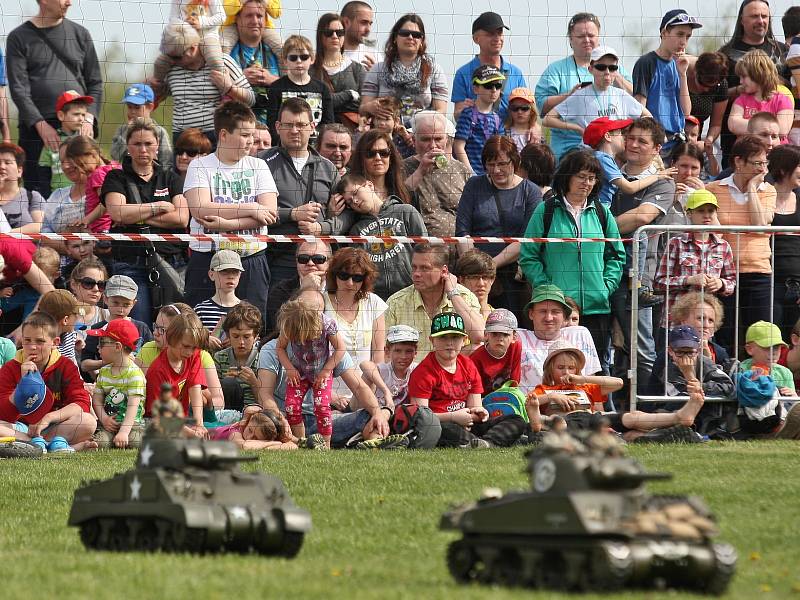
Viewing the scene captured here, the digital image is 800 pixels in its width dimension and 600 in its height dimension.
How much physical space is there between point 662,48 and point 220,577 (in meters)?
12.8

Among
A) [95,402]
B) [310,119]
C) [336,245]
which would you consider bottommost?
[95,402]

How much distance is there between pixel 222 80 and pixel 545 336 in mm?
5058

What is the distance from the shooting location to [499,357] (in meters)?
13.5

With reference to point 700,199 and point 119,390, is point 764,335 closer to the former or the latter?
point 700,199

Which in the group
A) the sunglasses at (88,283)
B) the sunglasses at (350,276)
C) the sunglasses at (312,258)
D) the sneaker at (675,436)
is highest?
the sunglasses at (312,258)

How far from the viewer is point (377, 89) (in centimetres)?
1666

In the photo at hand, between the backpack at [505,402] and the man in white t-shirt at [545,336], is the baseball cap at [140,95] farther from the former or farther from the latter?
the backpack at [505,402]

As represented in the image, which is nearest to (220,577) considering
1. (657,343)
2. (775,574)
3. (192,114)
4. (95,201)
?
(775,574)

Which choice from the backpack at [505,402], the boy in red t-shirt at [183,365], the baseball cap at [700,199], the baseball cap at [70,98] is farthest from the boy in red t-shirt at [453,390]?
the baseball cap at [70,98]

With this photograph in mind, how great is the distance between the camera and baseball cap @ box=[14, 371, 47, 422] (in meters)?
12.6

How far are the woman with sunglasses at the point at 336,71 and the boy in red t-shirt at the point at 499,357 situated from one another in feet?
13.9

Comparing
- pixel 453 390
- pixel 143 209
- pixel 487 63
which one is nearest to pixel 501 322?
pixel 453 390

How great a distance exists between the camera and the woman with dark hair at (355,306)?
13.7 m

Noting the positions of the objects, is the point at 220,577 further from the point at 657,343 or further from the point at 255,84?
the point at 255,84
